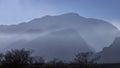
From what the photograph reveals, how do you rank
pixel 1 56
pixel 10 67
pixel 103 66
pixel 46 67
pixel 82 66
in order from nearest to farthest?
pixel 10 67
pixel 1 56
pixel 82 66
pixel 46 67
pixel 103 66

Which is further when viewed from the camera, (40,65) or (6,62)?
(40,65)

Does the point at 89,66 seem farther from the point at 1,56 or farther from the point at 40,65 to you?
the point at 1,56

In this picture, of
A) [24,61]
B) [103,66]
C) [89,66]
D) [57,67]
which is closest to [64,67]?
[57,67]

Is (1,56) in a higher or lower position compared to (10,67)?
higher

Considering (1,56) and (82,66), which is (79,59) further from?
(1,56)

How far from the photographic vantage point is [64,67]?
378ft

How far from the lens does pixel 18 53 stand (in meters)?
79.1

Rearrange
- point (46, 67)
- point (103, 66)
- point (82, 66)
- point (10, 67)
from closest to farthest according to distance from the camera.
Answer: point (10, 67)
point (82, 66)
point (46, 67)
point (103, 66)

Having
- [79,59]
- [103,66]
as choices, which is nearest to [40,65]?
[79,59]

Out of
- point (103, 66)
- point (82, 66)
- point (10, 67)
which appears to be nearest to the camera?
point (10, 67)

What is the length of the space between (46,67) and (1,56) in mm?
26455

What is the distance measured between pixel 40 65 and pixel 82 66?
20.4m

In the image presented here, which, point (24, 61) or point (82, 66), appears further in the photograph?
point (82, 66)

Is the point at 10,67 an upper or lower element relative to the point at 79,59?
lower
